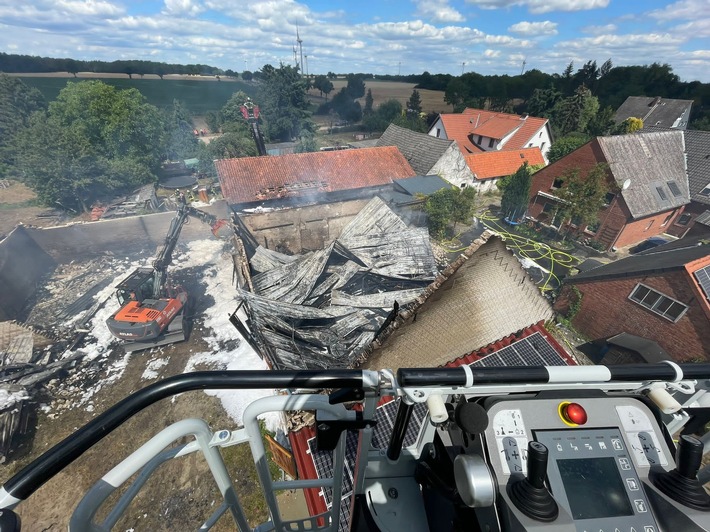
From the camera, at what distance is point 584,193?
60.2ft

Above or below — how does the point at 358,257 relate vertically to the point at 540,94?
below

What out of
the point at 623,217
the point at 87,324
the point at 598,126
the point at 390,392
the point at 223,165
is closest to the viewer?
the point at 390,392

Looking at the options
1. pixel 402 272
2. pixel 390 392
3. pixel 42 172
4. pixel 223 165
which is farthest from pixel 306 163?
pixel 390 392

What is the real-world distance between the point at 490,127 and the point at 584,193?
Answer: 21109 mm

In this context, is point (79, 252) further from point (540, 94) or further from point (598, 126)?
point (540, 94)

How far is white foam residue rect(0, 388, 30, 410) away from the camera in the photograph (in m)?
9.88

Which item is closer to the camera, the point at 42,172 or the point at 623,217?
the point at 623,217

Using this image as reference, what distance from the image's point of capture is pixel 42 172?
2170 cm

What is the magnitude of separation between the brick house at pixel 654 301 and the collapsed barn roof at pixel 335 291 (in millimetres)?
6436

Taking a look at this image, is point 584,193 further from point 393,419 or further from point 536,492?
point 536,492

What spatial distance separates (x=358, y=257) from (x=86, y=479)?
448 inches

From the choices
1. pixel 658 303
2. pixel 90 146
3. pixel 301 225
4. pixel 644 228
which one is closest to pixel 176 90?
pixel 90 146

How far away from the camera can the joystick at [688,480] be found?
62.7 inches

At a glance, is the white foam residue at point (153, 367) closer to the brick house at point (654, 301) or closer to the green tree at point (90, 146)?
the brick house at point (654, 301)
